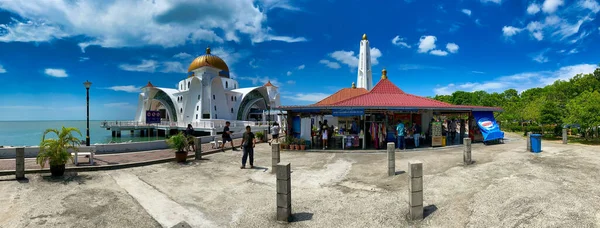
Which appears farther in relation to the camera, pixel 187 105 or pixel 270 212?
pixel 187 105

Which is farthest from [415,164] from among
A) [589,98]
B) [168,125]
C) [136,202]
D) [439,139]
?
[168,125]

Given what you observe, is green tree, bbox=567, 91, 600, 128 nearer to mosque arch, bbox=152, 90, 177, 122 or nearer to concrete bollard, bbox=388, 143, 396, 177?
concrete bollard, bbox=388, 143, 396, 177

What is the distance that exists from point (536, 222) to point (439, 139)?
36.1ft

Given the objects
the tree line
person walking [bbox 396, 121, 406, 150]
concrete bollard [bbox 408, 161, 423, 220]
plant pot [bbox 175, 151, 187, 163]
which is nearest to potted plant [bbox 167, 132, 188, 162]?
plant pot [bbox 175, 151, 187, 163]

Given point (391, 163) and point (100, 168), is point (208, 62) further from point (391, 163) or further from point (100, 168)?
point (391, 163)

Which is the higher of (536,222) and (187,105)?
(187,105)

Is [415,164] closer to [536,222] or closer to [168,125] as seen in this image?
[536,222]

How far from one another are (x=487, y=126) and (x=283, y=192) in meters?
16.2

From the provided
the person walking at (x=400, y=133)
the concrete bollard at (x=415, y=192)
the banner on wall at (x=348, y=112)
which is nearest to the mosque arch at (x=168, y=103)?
the banner on wall at (x=348, y=112)

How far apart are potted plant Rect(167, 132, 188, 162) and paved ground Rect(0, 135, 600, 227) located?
3.77 feet

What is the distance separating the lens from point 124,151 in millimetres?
14047

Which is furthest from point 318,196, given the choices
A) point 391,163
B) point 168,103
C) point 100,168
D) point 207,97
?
point 168,103

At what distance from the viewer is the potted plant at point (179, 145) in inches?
444

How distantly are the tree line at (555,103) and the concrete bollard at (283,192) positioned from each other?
20.6 meters
